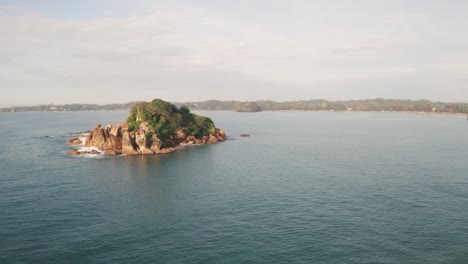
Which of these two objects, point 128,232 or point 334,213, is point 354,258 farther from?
point 128,232

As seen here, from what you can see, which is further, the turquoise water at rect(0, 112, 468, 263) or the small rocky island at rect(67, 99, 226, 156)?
the small rocky island at rect(67, 99, 226, 156)

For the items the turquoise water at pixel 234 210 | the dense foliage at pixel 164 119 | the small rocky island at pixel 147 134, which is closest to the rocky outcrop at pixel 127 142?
the small rocky island at pixel 147 134

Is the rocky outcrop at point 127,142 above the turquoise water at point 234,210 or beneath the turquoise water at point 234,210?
above

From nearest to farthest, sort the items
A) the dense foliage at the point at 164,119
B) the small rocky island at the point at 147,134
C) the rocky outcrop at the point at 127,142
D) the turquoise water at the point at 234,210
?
the turquoise water at the point at 234,210, the rocky outcrop at the point at 127,142, the small rocky island at the point at 147,134, the dense foliage at the point at 164,119

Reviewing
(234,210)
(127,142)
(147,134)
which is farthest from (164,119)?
(234,210)

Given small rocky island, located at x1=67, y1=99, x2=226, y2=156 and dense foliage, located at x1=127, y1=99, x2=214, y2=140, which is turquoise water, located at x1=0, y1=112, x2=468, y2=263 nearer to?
small rocky island, located at x1=67, y1=99, x2=226, y2=156

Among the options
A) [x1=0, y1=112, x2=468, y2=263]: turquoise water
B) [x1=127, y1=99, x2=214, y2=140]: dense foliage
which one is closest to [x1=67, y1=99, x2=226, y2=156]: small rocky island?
[x1=127, y1=99, x2=214, y2=140]: dense foliage

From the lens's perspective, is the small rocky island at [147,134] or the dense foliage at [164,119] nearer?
the small rocky island at [147,134]

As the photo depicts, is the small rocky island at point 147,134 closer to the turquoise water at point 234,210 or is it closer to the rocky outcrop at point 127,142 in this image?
the rocky outcrop at point 127,142
